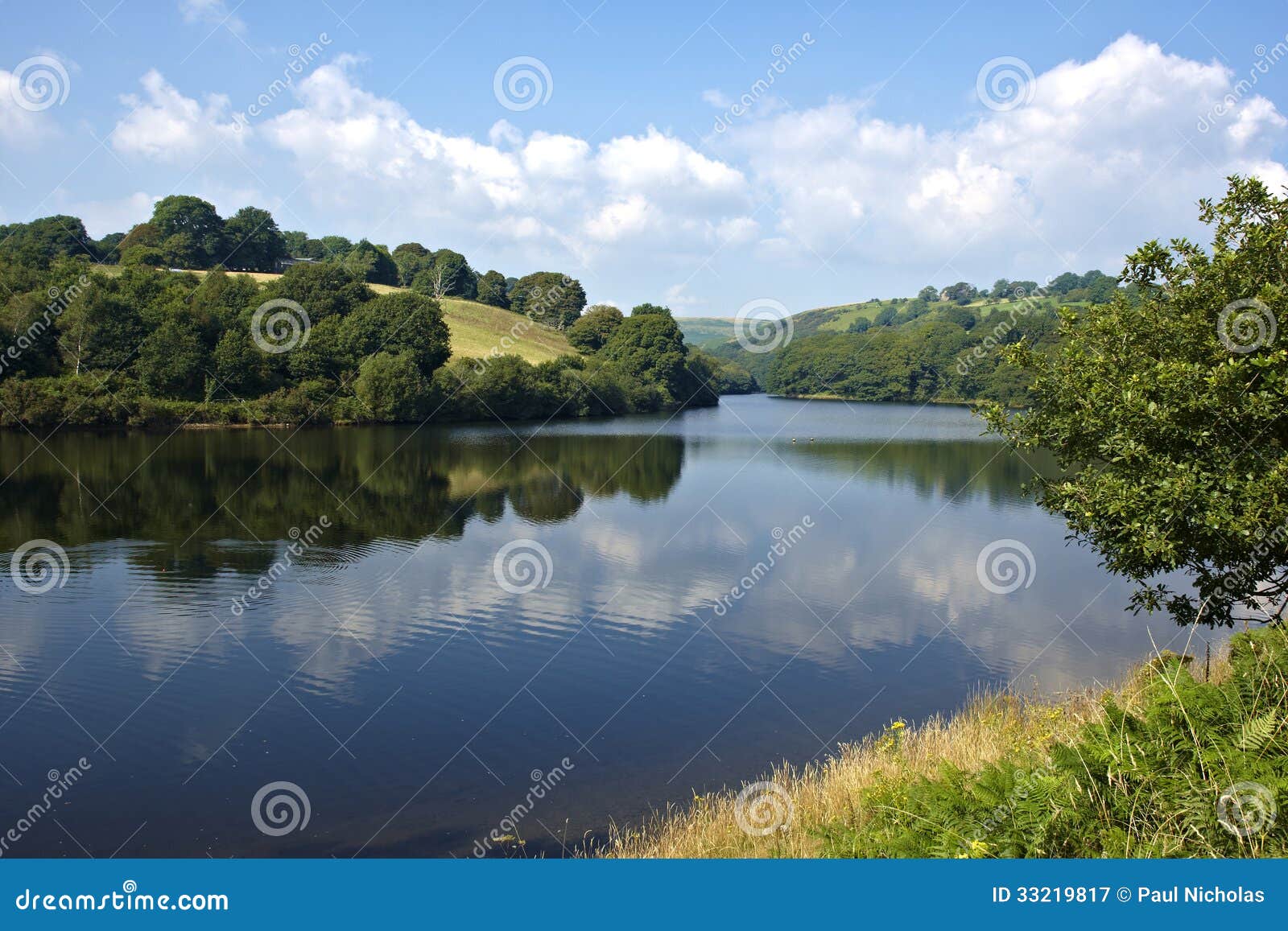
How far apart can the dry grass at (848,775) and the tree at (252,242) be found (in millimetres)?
115244

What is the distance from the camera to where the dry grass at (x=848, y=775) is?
30.6 ft

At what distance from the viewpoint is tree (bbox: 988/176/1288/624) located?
10.4 meters

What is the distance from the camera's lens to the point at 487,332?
345 ft

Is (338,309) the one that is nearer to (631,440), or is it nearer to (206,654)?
(631,440)

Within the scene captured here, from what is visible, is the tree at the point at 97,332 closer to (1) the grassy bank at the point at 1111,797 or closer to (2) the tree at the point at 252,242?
(2) the tree at the point at 252,242

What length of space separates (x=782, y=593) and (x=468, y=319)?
298 ft

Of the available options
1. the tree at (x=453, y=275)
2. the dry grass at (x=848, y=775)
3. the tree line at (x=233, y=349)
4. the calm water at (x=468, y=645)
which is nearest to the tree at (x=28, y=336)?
the tree line at (x=233, y=349)

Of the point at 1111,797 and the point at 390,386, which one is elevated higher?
the point at 390,386

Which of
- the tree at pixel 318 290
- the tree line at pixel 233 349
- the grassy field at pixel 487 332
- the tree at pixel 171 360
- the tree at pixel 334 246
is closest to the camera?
the tree line at pixel 233 349

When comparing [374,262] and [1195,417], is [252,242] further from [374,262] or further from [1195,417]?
[1195,417]

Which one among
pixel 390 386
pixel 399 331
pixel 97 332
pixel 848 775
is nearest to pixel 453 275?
pixel 399 331

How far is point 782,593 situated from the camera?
23516 mm

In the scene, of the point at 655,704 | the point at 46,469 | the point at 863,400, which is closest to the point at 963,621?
the point at 655,704

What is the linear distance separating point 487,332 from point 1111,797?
102419mm
